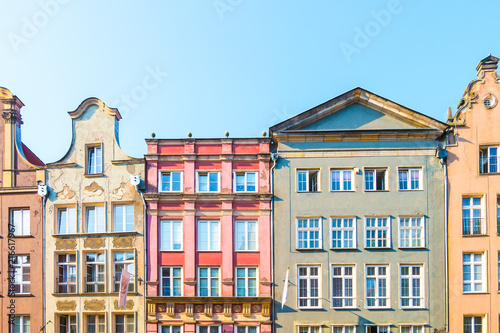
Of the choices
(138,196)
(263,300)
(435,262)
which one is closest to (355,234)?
(435,262)

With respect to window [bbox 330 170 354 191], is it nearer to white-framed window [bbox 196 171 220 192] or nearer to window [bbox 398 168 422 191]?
window [bbox 398 168 422 191]

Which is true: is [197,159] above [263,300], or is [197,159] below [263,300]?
above

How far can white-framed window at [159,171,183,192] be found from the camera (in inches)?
1007

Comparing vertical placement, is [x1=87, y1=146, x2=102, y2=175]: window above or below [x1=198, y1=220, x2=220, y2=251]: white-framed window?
above

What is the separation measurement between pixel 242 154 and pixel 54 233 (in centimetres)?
1099

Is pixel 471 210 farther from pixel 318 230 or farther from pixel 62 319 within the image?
pixel 62 319

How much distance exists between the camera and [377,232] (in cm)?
2464

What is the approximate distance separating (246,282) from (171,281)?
3.91 metres

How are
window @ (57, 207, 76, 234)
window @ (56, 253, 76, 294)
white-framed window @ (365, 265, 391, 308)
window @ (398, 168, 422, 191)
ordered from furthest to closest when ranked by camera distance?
1. window @ (57, 207, 76, 234)
2. window @ (56, 253, 76, 294)
3. window @ (398, 168, 422, 191)
4. white-framed window @ (365, 265, 391, 308)

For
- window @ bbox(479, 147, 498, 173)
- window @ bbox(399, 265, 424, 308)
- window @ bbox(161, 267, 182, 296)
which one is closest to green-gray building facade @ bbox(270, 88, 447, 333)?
window @ bbox(399, 265, 424, 308)

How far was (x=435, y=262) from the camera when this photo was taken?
24.2m

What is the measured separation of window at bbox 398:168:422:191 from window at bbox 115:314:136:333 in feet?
51.5

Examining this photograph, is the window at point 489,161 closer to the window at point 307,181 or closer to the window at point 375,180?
the window at point 375,180

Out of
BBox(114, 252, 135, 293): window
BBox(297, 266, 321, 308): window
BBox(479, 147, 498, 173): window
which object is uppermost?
BBox(479, 147, 498, 173): window
